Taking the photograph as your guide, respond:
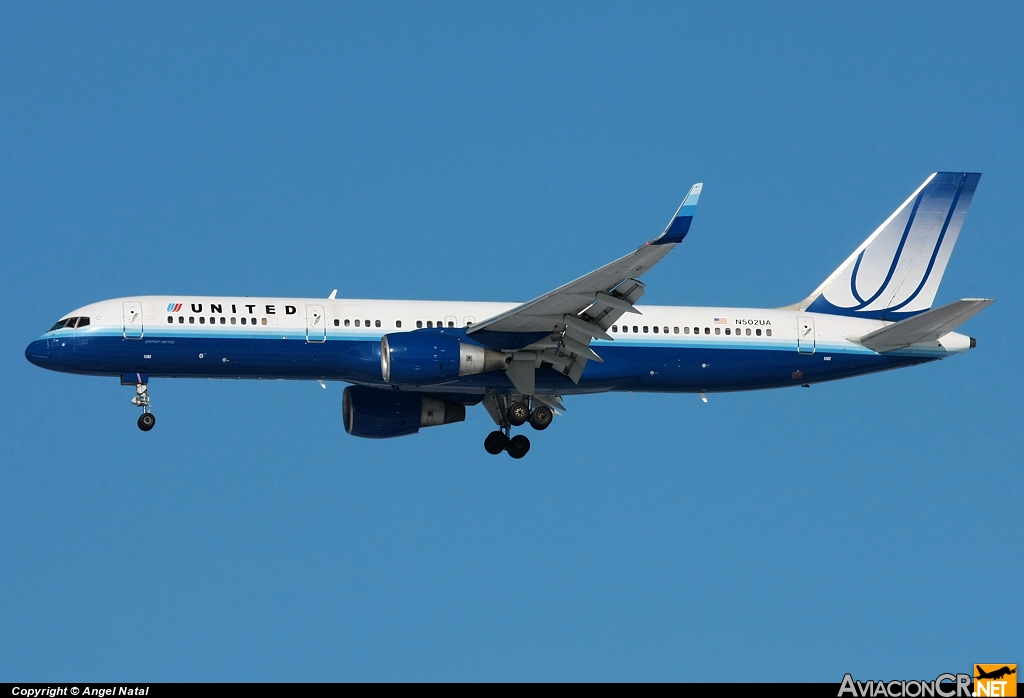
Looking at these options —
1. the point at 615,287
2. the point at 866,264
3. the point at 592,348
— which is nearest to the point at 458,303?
the point at 592,348

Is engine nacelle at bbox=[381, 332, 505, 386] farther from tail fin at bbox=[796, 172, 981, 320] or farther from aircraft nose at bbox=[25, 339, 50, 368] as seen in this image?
tail fin at bbox=[796, 172, 981, 320]

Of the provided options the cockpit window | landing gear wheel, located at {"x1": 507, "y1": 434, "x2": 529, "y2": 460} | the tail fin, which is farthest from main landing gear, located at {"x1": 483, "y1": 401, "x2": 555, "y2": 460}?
the cockpit window

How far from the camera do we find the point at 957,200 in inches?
2068

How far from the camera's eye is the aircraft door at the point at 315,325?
45.9m

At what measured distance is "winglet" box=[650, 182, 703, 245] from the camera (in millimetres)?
37969

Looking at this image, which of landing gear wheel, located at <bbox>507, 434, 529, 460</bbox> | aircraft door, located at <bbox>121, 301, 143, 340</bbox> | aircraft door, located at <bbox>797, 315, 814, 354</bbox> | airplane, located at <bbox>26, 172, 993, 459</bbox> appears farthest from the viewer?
landing gear wheel, located at <bbox>507, 434, 529, 460</bbox>

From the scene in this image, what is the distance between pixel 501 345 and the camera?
45375 millimetres

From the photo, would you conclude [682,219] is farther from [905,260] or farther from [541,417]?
[905,260]

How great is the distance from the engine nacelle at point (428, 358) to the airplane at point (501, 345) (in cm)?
4

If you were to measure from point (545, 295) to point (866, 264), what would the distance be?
14569 millimetres

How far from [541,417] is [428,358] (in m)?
5.72

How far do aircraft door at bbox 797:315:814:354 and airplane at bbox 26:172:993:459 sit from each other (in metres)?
0.03

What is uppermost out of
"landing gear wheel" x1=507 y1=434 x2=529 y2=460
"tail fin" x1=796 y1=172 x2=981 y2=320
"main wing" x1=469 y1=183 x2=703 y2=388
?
"tail fin" x1=796 y1=172 x2=981 y2=320

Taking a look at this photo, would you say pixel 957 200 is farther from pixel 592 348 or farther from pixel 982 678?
pixel 982 678
